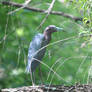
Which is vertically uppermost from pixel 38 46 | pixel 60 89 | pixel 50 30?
pixel 50 30

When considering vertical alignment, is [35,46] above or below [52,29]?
below

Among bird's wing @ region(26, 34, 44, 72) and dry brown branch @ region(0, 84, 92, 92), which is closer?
dry brown branch @ region(0, 84, 92, 92)

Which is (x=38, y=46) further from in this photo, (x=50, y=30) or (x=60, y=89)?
(x=60, y=89)

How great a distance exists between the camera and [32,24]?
5.85 metres

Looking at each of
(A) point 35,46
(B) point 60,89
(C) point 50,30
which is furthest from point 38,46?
(B) point 60,89

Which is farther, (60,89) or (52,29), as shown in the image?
(52,29)

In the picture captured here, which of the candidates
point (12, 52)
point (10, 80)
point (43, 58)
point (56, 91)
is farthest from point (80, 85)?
point (10, 80)

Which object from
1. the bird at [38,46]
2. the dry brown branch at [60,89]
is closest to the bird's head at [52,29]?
the bird at [38,46]

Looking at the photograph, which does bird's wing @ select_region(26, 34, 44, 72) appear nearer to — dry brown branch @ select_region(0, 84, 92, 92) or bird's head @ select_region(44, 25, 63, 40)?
bird's head @ select_region(44, 25, 63, 40)

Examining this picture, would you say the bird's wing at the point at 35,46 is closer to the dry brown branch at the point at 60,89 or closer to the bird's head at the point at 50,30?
the bird's head at the point at 50,30

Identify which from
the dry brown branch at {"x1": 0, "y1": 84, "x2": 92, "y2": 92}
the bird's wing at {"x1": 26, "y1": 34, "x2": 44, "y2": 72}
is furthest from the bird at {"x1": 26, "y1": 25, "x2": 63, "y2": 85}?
the dry brown branch at {"x1": 0, "y1": 84, "x2": 92, "y2": 92}

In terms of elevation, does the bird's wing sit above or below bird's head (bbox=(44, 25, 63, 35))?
below

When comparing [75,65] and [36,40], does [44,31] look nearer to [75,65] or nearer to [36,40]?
[36,40]

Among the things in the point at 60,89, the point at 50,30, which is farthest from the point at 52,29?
the point at 60,89
